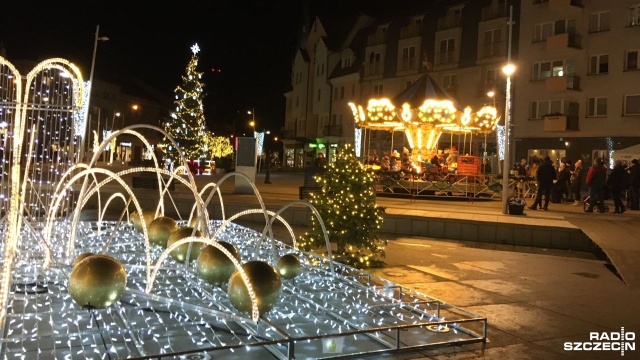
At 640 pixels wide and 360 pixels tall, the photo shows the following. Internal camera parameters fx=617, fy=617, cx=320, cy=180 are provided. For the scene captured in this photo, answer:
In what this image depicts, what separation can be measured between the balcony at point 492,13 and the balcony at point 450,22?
2.29m

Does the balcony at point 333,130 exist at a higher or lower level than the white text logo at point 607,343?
higher

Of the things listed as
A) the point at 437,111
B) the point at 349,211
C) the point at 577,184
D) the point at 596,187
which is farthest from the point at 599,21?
the point at 349,211

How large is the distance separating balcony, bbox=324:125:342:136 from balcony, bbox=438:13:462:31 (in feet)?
50.3

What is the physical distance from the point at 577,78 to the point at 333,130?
26190 mm

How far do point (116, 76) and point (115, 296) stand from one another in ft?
300

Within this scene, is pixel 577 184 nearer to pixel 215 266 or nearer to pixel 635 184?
pixel 635 184

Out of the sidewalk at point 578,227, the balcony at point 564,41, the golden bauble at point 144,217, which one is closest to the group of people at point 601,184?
the sidewalk at point 578,227

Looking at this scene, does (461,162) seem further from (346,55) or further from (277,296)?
(346,55)

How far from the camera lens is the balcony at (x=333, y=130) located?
2352 inches

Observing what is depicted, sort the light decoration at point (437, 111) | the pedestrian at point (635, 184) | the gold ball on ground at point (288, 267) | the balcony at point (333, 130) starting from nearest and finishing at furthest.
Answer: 1. the gold ball on ground at point (288, 267)
2. the pedestrian at point (635, 184)
3. the light decoration at point (437, 111)
4. the balcony at point (333, 130)

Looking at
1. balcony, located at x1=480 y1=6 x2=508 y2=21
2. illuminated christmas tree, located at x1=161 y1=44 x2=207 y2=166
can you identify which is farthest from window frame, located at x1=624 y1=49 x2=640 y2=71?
illuminated christmas tree, located at x1=161 y1=44 x2=207 y2=166

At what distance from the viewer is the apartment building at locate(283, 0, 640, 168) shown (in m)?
37.1

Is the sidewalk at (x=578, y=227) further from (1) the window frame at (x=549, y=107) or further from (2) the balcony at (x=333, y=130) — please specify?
(2) the balcony at (x=333, y=130)

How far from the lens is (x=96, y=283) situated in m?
6.20
